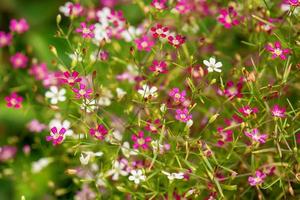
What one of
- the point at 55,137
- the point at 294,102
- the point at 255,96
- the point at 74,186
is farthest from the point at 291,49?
the point at 74,186

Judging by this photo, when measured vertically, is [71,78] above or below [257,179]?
above

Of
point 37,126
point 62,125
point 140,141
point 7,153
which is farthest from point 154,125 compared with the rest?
point 7,153

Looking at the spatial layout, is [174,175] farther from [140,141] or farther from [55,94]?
[55,94]

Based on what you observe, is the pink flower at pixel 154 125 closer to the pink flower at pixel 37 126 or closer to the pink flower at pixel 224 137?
the pink flower at pixel 224 137

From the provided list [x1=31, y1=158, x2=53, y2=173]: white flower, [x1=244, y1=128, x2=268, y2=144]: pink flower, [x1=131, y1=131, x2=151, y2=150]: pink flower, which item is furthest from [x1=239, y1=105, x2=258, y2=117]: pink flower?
[x1=31, y1=158, x2=53, y2=173]: white flower

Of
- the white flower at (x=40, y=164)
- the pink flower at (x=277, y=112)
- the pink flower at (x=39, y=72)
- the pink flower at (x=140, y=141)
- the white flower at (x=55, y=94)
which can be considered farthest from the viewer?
the pink flower at (x=39, y=72)

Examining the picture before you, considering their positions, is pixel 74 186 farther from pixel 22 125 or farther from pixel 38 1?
pixel 38 1

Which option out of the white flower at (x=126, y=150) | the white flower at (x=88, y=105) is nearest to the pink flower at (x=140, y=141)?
the white flower at (x=126, y=150)

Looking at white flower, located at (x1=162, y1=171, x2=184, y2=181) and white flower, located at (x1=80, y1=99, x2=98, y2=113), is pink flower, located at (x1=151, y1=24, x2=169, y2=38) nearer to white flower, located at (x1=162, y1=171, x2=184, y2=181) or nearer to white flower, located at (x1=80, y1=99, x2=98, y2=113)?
white flower, located at (x1=80, y1=99, x2=98, y2=113)
